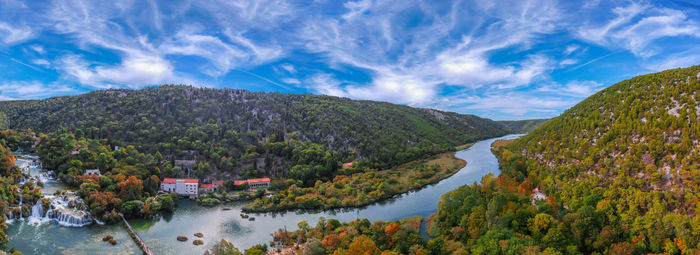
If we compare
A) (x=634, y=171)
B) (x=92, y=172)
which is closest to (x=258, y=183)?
(x=92, y=172)

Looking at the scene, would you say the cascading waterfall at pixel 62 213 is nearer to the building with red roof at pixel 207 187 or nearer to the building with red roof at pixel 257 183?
the building with red roof at pixel 207 187

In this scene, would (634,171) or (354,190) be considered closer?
(634,171)

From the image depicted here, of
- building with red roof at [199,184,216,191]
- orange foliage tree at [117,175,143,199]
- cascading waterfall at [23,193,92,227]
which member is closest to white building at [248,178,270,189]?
building with red roof at [199,184,216,191]

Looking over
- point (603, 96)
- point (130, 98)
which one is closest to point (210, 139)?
point (130, 98)

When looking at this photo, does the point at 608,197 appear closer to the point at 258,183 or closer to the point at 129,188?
the point at 258,183

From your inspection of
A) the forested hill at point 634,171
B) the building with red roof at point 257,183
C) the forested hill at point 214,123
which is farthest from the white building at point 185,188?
the forested hill at point 634,171

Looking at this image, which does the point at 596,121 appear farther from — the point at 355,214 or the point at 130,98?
the point at 130,98
